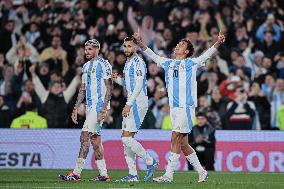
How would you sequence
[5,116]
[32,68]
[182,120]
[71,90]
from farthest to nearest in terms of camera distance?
[32,68] → [71,90] → [5,116] → [182,120]

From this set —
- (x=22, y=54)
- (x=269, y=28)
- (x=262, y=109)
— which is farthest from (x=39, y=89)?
(x=269, y=28)

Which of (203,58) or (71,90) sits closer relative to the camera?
(203,58)

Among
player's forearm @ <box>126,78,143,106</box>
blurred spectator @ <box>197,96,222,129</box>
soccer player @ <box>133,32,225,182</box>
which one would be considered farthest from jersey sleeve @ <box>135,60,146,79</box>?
blurred spectator @ <box>197,96,222,129</box>

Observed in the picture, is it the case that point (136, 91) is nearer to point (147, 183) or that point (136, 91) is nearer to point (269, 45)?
point (147, 183)

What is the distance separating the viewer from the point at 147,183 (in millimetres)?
16531

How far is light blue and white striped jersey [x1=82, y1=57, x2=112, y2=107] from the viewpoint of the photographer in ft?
57.1

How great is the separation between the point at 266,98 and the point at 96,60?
7817 mm

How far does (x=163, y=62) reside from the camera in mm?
17047

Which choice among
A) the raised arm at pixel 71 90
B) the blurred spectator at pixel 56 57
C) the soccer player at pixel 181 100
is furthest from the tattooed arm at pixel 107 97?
the blurred spectator at pixel 56 57

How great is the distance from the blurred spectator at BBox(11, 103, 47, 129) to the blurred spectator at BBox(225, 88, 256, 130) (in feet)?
14.8

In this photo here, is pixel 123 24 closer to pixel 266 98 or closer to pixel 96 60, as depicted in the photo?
pixel 266 98

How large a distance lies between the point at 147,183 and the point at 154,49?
10.2 m

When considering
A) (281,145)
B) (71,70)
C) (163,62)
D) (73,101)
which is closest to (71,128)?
(73,101)

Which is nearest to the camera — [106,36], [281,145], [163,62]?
[163,62]
